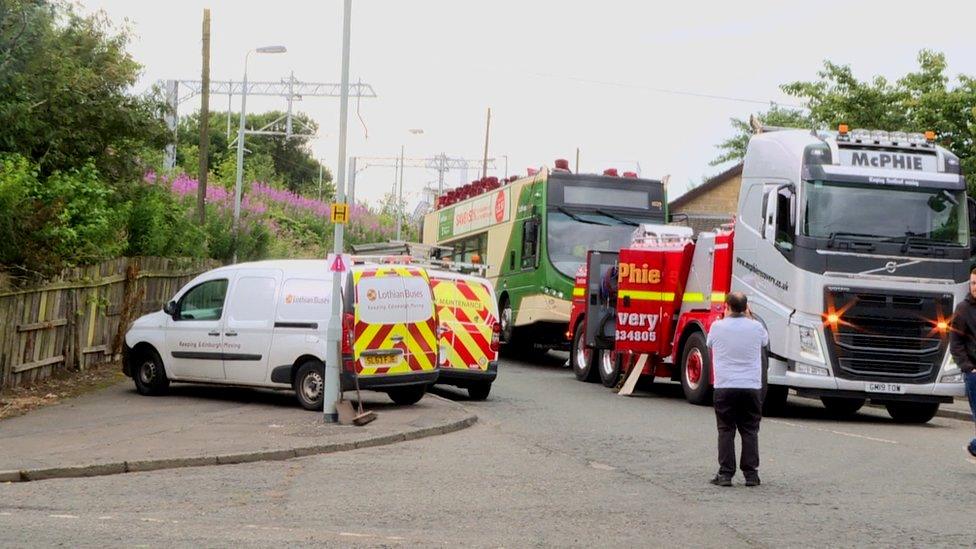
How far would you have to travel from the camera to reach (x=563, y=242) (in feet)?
93.4

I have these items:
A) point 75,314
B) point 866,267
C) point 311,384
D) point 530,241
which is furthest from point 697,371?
point 75,314

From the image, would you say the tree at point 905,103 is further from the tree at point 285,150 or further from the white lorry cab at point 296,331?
the tree at point 285,150

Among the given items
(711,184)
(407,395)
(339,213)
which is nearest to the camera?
(339,213)

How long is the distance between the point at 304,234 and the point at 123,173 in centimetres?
3510

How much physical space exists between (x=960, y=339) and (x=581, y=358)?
1293 cm

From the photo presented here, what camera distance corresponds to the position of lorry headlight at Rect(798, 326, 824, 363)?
61.3ft

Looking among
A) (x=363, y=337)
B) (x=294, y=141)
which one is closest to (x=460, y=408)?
(x=363, y=337)

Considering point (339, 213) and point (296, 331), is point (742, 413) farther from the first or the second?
Answer: point (296, 331)

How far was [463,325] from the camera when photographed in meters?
20.4

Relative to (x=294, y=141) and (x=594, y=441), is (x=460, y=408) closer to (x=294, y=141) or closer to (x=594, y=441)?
(x=594, y=441)

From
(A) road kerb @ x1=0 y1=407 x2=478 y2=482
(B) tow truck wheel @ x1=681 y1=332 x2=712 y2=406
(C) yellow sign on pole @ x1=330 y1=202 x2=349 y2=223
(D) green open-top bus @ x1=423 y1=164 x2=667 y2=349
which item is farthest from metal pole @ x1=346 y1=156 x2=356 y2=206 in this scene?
(A) road kerb @ x1=0 y1=407 x2=478 y2=482

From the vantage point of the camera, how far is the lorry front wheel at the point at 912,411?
20.0 meters

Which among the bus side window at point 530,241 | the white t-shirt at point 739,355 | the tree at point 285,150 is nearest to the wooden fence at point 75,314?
the bus side window at point 530,241

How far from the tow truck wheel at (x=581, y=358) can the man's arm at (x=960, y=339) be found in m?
Result: 12.3
